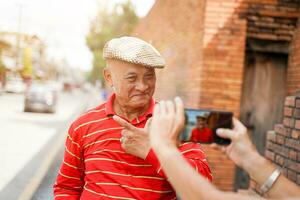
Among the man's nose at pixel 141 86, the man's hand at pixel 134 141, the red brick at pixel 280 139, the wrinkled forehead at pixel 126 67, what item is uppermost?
the wrinkled forehead at pixel 126 67

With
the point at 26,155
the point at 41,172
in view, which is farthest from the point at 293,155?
the point at 26,155

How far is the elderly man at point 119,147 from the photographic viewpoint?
234cm

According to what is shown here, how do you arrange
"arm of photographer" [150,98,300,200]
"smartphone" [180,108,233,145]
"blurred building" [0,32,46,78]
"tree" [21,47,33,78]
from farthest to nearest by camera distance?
"tree" [21,47,33,78] < "blurred building" [0,32,46,78] < "smartphone" [180,108,233,145] < "arm of photographer" [150,98,300,200]

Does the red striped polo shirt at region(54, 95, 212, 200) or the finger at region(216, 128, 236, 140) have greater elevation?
the finger at region(216, 128, 236, 140)

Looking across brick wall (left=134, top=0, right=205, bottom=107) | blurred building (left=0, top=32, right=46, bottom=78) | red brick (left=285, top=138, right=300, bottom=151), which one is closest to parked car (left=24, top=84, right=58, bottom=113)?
brick wall (left=134, top=0, right=205, bottom=107)

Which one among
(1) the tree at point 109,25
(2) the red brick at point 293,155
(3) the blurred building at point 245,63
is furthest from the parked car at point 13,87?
(2) the red brick at point 293,155

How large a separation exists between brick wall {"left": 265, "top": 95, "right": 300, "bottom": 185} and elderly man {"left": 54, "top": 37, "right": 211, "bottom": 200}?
1.73m

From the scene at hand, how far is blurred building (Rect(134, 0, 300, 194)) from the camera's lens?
6992mm

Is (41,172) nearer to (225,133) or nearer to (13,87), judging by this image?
(225,133)

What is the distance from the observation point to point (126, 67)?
94.3 inches

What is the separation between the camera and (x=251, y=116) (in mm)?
7516

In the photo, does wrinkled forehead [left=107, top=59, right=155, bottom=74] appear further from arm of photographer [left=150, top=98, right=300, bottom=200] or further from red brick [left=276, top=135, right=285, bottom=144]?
red brick [left=276, top=135, right=285, bottom=144]

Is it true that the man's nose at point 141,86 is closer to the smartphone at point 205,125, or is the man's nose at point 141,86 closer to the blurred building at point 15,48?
the smartphone at point 205,125

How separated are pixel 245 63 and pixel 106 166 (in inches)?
223
